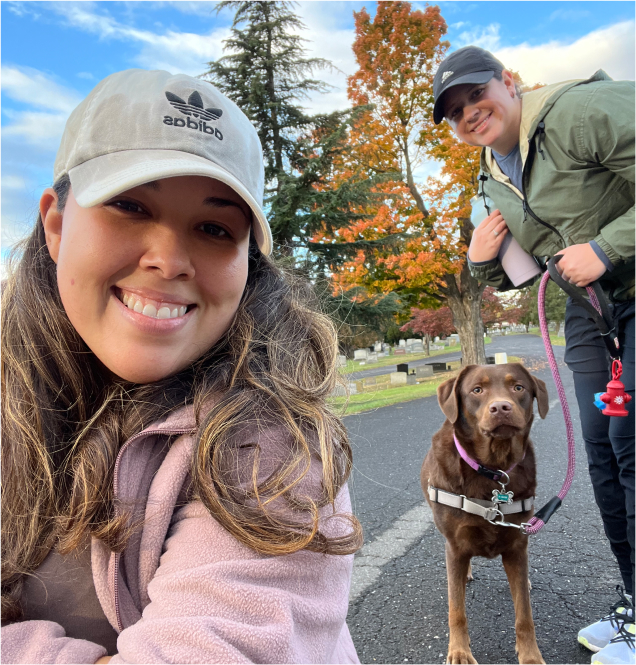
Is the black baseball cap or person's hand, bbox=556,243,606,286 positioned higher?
the black baseball cap

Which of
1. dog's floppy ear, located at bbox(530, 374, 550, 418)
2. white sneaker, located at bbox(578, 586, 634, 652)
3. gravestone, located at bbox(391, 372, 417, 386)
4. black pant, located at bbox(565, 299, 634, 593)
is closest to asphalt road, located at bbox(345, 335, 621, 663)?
Answer: white sneaker, located at bbox(578, 586, 634, 652)

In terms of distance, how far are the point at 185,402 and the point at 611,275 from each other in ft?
5.01

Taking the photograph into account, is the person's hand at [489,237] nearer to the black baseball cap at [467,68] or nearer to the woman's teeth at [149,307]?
the black baseball cap at [467,68]

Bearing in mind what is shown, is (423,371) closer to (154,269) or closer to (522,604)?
(522,604)

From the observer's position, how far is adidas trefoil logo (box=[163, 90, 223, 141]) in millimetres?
921

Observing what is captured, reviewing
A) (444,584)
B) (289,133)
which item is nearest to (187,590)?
(444,584)

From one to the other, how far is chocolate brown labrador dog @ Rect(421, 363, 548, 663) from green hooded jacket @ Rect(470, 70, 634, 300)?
2.08ft

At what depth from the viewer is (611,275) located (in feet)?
5.73

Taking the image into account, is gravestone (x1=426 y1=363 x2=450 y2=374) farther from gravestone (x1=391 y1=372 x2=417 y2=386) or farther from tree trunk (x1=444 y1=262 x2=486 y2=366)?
tree trunk (x1=444 y1=262 x2=486 y2=366)

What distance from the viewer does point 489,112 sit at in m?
1.90

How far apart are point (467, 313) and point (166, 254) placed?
9666mm

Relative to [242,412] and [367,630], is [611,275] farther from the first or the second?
[367,630]

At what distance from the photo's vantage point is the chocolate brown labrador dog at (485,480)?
204 centimetres

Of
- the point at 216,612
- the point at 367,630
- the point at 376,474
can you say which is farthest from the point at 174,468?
the point at 376,474
